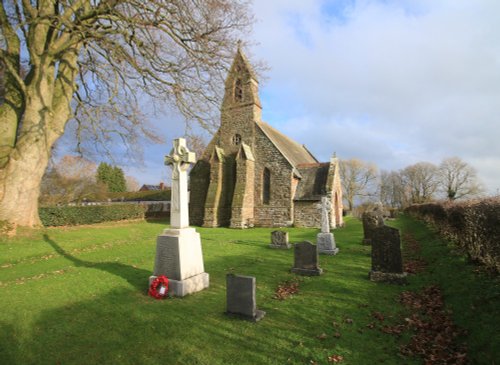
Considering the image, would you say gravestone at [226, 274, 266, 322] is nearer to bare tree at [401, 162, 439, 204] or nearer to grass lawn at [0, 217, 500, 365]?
grass lawn at [0, 217, 500, 365]

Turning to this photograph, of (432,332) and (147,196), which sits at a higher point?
(147,196)

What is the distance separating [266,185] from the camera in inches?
885

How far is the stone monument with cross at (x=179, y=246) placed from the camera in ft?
19.6

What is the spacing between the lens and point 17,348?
12.7 feet

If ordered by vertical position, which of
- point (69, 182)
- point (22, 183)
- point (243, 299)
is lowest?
point (243, 299)

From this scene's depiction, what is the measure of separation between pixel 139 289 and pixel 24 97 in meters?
11.1

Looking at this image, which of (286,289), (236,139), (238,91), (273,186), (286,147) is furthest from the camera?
(286,147)

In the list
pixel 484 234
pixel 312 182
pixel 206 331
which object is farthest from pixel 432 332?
pixel 312 182

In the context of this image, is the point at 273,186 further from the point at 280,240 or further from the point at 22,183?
the point at 22,183

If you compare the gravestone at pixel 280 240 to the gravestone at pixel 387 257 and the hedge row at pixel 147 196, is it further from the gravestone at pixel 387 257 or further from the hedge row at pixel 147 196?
the hedge row at pixel 147 196

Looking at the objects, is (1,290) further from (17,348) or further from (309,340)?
(309,340)

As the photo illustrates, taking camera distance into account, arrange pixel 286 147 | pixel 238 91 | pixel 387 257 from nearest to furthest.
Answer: pixel 387 257 → pixel 238 91 → pixel 286 147

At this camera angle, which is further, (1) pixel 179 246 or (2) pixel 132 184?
(2) pixel 132 184

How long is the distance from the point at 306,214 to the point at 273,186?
329 cm
